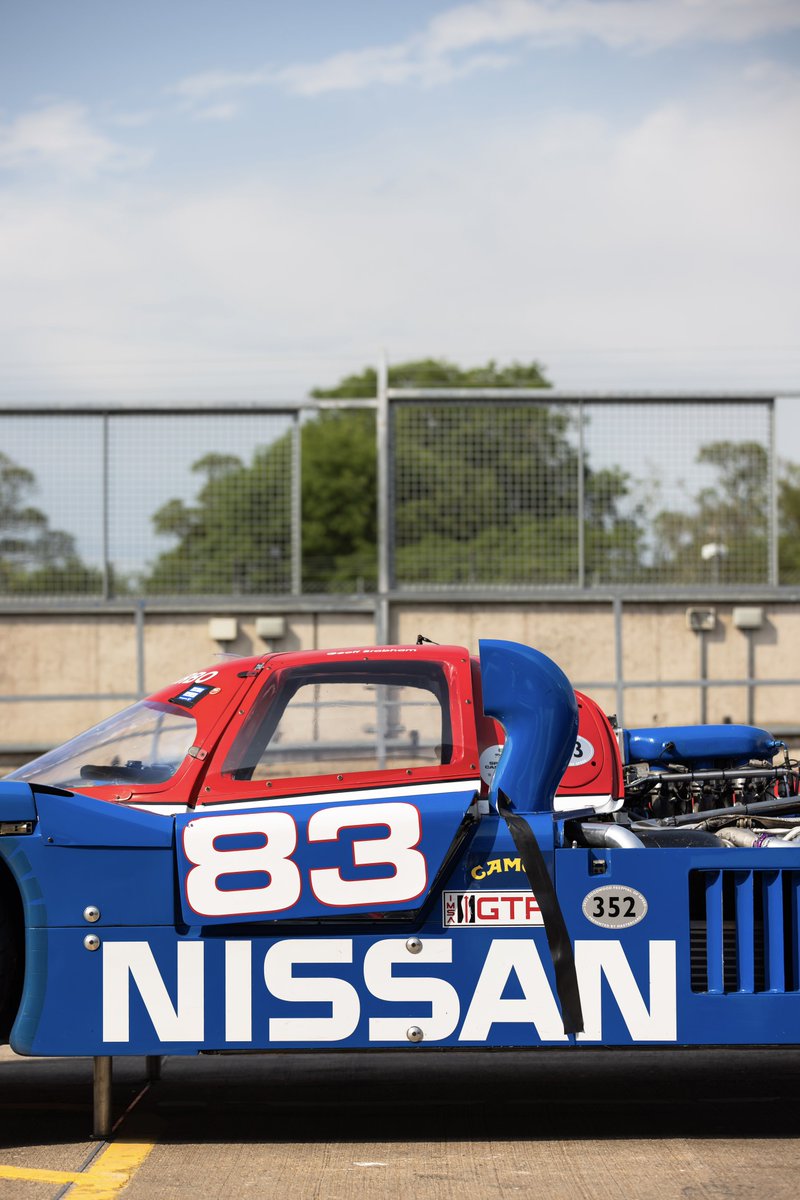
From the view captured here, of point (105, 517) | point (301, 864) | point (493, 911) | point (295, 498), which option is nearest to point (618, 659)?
point (295, 498)

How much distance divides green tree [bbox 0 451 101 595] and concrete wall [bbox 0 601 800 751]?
44cm

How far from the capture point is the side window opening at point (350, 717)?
16.5 ft

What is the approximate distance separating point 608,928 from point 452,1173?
0.95 m

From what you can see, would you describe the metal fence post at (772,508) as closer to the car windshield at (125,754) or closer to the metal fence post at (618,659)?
the metal fence post at (618,659)

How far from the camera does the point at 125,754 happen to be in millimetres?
5074

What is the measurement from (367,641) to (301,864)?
34.7 ft

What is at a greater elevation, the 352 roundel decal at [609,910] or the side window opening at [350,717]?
the side window opening at [350,717]

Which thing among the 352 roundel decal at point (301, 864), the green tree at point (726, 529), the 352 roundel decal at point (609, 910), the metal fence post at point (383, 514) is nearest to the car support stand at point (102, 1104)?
the 352 roundel decal at point (301, 864)

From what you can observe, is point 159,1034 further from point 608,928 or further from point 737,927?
point 737,927

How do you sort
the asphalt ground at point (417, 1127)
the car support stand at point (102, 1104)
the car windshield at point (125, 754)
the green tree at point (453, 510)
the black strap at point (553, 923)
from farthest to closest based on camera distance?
the green tree at point (453, 510) < the car windshield at point (125, 754) < the car support stand at point (102, 1104) < the black strap at point (553, 923) < the asphalt ground at point (417, 1127)

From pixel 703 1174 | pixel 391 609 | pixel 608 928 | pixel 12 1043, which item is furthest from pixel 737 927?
pixel 391 609

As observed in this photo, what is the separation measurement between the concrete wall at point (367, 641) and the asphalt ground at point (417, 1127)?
9059 mm

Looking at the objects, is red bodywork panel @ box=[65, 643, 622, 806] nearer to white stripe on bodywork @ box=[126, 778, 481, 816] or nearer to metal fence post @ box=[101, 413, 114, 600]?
white stripe on bodywork @ box=[126, 778, 481, 816]

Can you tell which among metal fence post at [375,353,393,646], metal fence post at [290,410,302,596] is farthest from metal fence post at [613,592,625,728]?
metal fence post at [290,410,302,596]
